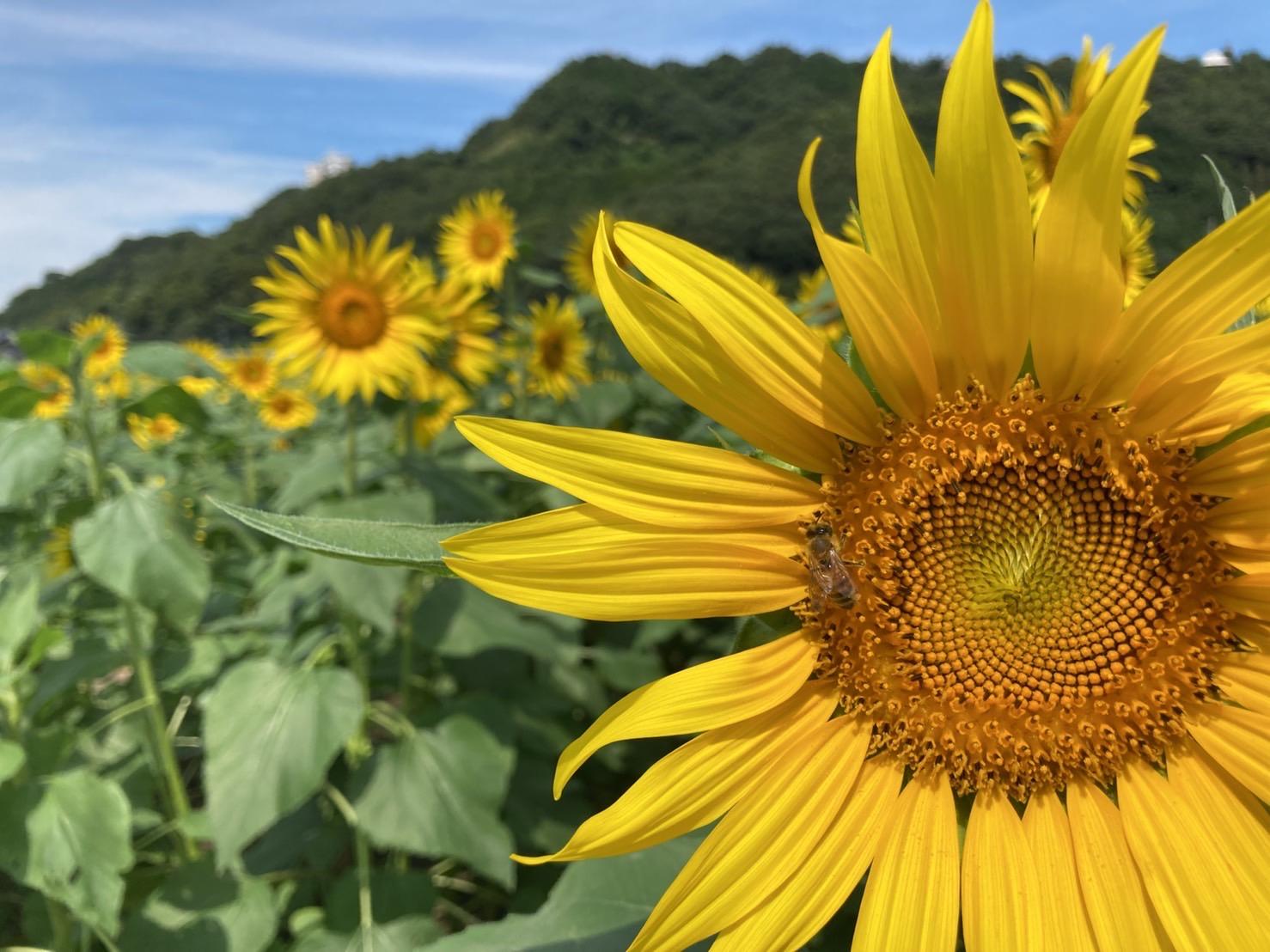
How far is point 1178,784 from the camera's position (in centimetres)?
111

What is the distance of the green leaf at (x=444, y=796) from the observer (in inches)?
108

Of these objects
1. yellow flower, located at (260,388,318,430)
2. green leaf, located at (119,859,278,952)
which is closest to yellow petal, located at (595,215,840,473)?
green leaf, located at (119,859,278,952)

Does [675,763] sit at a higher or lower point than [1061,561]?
lower

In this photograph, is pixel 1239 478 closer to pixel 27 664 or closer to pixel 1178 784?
pixel 1178 784

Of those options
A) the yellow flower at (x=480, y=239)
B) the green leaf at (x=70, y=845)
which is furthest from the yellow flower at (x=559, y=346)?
the green leaf at (x=70, y=845)

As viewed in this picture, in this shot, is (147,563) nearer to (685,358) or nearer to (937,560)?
(685,358)

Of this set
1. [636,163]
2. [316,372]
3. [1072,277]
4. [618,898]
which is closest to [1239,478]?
[1072,277]

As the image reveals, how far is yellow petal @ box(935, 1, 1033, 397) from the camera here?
3.11 feet

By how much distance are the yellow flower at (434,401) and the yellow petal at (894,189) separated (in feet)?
11.2

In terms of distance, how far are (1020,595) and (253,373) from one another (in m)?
8.35

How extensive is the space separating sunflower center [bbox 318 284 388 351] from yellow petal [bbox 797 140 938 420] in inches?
139

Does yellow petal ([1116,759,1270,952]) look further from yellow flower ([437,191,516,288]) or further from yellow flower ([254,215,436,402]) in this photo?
yellow flower ([437,191,516,288])

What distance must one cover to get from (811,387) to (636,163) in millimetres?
29426

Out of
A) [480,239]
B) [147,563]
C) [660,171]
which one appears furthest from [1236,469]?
[660,171]
